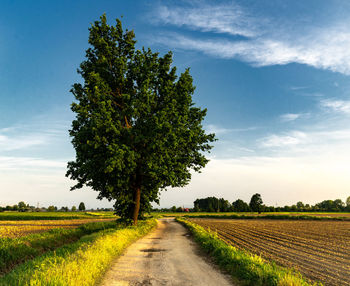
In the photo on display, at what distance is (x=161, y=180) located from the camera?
2406 centimetres

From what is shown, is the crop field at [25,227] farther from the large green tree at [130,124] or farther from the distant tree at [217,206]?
the distant tree at [217,206]

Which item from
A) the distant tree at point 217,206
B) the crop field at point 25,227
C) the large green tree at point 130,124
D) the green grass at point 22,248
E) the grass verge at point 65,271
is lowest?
the distant tree at point 217,206

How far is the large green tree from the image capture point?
2036cm

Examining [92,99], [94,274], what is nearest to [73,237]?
[92,99]

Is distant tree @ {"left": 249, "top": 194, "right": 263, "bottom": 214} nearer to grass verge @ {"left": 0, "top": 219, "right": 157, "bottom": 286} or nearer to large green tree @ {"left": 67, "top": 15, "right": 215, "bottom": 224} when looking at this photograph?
large green tree @ {"left": 67, "top": 15, "right": 215, "bottom": 224}

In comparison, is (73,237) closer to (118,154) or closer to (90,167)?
(90,167)

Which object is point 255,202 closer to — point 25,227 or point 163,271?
point 25,227

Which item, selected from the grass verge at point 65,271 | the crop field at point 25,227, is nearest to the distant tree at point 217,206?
the crop field at point 25,227

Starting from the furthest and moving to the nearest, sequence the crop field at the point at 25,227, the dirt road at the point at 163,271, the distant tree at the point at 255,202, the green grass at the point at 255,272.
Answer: the distant tree at the point at 255,202 < the crop field at the point at 25,227 < the dirt road at the point at 163,271 < the green grass at the point at 255,272

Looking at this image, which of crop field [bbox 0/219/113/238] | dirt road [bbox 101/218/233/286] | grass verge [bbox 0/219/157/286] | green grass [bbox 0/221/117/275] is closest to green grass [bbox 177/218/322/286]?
dirt road [bbox 101/218/233/286]

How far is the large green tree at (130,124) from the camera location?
20.4 m

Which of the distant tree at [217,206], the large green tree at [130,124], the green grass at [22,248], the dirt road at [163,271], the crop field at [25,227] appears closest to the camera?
the dirt road at [163,271]

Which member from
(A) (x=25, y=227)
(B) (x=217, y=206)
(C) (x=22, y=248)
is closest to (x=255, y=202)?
(B) (x=217, y=206)

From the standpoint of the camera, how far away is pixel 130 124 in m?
24.8
